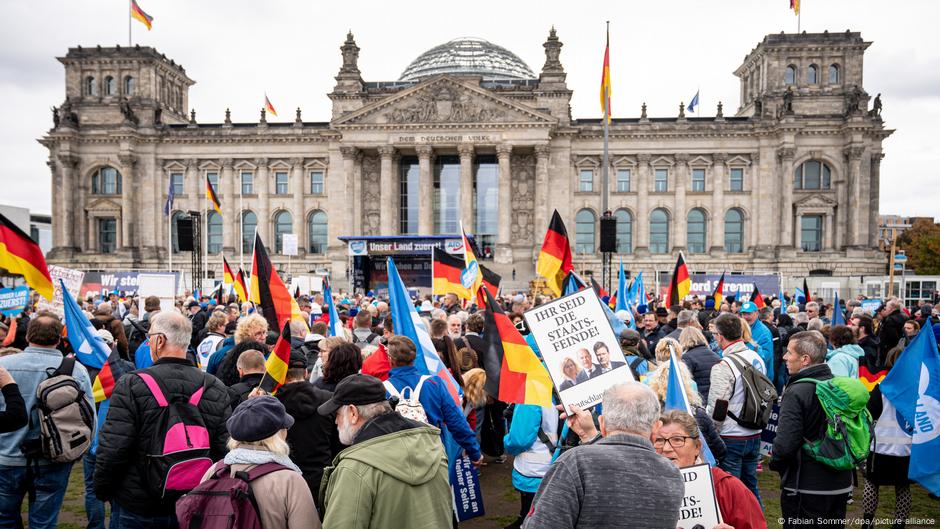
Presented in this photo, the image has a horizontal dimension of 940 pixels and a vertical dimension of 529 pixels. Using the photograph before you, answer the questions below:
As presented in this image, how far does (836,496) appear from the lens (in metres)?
5.85

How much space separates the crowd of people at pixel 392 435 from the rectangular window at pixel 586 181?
45.5 m

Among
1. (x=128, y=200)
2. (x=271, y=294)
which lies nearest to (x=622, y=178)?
(x=128, y=200)

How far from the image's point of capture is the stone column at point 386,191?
175ft

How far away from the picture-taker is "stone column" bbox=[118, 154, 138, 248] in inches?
2224

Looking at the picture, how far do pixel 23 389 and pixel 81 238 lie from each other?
6082cm

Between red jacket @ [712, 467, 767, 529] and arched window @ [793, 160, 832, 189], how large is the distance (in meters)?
56.4

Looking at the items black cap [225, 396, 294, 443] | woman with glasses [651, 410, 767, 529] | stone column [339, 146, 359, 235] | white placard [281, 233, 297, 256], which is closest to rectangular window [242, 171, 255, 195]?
stone column [339, 146, 359, 235]

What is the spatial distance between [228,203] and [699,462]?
57895mm

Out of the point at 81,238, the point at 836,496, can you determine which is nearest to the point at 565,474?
the point at 836,496

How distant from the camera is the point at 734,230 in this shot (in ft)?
181

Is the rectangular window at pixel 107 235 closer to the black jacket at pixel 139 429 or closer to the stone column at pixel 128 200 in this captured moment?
the stone column at pixel 128 200

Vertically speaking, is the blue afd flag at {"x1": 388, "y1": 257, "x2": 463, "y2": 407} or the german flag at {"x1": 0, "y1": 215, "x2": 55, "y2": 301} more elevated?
the german flag at {"x1": 0, "y1": 215, "x2": 55, "y2": 301}

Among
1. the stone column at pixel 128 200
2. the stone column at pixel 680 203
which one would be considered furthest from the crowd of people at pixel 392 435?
the stone column at pixel 128 200

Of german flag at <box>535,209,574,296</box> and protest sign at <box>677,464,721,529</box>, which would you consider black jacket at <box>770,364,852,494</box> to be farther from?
german flag at <box>535,209,574,296</box>
